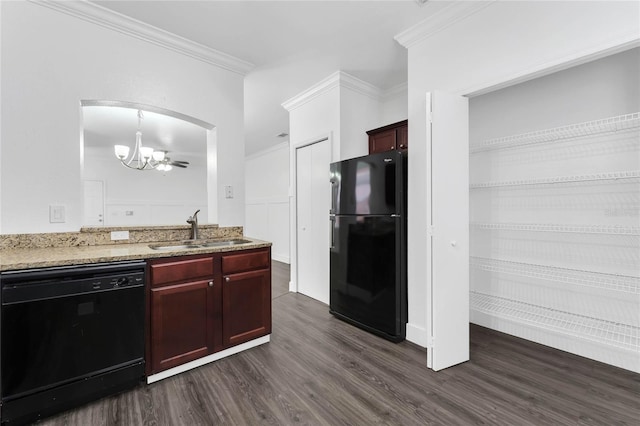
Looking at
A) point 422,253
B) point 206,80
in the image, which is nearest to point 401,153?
point 422,253

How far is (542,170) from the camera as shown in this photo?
2502 millimetres

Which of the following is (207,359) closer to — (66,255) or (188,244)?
(188,244)

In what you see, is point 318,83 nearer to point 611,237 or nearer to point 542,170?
point 542,170

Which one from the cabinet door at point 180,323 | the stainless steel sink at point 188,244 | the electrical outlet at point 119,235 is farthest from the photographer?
the stainless steel sink at point 188,244

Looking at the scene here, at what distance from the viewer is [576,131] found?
7.20 feet

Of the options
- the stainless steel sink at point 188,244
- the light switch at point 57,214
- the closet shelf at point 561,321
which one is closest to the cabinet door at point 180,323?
the stainless steel sink at point 188,244

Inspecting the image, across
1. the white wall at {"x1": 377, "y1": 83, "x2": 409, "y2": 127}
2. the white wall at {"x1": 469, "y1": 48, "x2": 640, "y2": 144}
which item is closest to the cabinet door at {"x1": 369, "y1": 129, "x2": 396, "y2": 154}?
the white wall at {"x1": 377, "y1": 83, "x2": 409, "y2": 127}

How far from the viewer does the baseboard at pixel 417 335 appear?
2.47 meters

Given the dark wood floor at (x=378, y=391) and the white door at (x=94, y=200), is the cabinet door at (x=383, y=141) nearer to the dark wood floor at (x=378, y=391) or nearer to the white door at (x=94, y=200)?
the dark wood floor at (x=378, y=391)

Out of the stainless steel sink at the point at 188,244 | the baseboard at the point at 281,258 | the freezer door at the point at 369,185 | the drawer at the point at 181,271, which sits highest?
the freezer door at the point at 369,185

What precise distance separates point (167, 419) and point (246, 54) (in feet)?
10.0

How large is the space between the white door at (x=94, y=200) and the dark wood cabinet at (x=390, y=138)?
6.88 metres

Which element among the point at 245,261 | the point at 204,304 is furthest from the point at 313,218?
the point at 204,304

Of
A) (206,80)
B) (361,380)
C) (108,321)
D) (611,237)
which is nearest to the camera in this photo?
(108,321)
